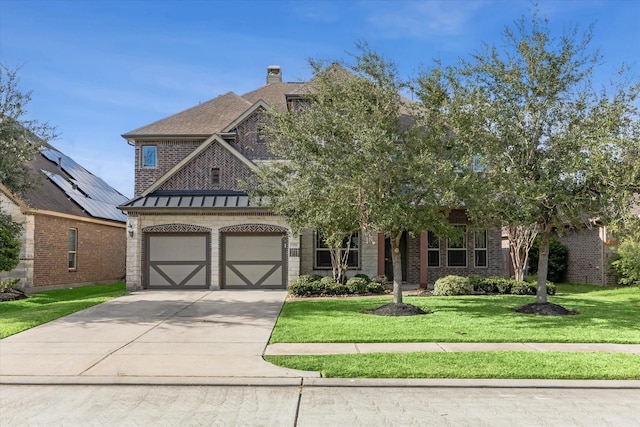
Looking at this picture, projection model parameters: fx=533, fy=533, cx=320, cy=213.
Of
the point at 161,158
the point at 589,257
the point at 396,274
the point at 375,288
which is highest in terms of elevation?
the point at 161,158

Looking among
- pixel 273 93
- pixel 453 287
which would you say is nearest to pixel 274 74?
pixel 273 93

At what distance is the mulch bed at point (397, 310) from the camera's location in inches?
537

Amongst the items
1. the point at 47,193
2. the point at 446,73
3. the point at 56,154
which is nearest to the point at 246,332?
the point at 446,73

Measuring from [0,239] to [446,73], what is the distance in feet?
46.8

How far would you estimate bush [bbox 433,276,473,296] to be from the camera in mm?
Result: 18406

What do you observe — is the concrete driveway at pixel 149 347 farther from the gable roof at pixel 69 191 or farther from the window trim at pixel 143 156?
the gable roof at pixel 69 191

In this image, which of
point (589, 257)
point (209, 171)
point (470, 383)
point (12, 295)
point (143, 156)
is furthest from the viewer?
point (589, 257)

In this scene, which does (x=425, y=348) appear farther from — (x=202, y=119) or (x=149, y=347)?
(x=202, y=119)

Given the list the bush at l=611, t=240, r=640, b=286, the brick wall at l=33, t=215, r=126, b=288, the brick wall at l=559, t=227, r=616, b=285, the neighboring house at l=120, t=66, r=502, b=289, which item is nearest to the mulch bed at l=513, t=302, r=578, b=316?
the neighboring house at l=120, t=66, r=502, b=289

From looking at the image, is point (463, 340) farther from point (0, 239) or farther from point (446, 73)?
point (0, 239)

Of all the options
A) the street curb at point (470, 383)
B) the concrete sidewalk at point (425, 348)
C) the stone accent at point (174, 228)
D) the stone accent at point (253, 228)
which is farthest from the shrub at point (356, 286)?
the street curb at point (470, 383)

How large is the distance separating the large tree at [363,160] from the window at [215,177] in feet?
24.3

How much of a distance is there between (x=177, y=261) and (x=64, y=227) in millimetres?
5919

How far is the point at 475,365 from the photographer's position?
8125 mm
